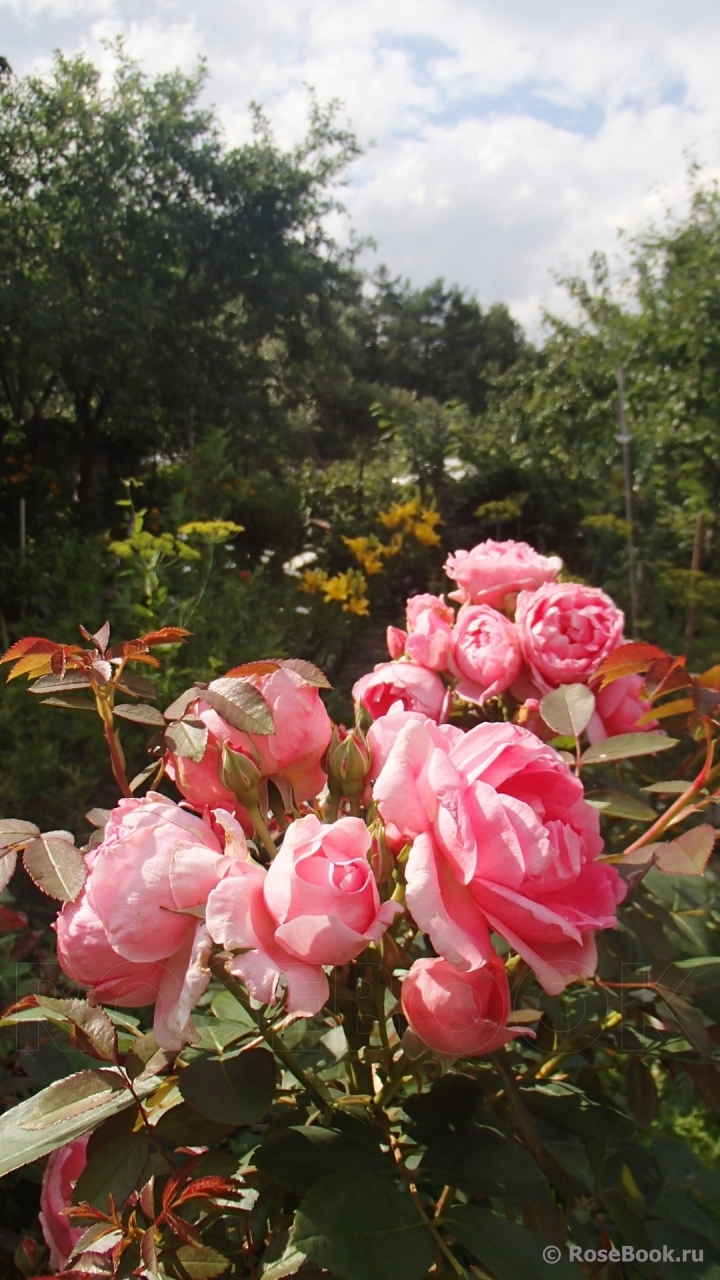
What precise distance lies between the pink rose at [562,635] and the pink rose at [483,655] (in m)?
0.01

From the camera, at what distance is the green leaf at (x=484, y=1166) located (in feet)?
1.63

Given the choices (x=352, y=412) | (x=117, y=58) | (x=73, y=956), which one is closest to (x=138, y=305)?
(x=117, y=58)

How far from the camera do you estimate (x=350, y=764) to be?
50 cm

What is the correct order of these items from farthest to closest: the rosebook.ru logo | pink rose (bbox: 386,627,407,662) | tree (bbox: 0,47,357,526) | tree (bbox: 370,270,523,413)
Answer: tree (bbox: 370,270,523,413) → tree (bbox: 0,47,357,526) → pink rose (bbox: 386,627,407,662) → the rosebook.ru logo

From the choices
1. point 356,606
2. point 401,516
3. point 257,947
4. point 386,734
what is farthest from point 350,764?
point 401,516

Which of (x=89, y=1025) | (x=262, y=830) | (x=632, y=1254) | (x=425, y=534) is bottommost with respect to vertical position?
(x=632, y=1254)

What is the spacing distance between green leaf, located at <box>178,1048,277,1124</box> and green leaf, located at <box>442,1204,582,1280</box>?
13cm

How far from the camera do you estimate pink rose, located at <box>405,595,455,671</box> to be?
Answer: 72 centimetres

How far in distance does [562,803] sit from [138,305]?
6799mm

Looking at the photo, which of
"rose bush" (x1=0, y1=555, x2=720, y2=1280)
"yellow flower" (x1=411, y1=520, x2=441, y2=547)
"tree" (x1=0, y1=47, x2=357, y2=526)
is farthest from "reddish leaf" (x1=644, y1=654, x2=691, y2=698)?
"tree" (x1=0, y1=47, x2=357, y2=526)

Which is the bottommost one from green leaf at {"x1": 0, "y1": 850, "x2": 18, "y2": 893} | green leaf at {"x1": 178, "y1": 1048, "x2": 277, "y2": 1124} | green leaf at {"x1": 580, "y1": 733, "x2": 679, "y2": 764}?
green leaf at {"x1": 178, "y1": 1048, "x2": 277, "y2": 1124}

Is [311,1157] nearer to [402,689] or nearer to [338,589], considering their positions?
[402,689]

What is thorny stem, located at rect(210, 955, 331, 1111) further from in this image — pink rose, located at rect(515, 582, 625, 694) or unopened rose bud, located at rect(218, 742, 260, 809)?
pink rose, located at rect(515, 582, 625, 694)

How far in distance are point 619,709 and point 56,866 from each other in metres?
0.47
